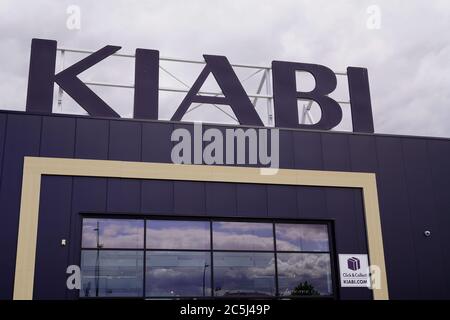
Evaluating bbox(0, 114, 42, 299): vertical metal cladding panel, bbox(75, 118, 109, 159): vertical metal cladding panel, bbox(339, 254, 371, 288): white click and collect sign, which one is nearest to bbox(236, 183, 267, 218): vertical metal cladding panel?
bbox(339, 254, 371, 288): white click and collect sign

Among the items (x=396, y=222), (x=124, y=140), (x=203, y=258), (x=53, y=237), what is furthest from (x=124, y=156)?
(x=396, y=222)

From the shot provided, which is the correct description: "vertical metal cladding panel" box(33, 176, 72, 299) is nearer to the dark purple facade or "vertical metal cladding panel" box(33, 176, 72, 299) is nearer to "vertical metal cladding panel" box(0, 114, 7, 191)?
the dark purple facade

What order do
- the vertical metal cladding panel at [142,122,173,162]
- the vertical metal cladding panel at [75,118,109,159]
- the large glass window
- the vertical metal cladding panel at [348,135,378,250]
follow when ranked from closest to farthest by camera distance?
the large glass window
the vertical metal cladding panel at [75,118,109,159]
the vertical metal cladding panel at [142,122,173,162]
the vertical metal cladding panel at [348,135,378,250]

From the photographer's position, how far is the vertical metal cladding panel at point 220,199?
17.5 m

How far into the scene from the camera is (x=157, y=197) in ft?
56.6

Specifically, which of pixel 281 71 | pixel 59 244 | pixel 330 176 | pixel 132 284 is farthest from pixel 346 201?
pixel 59 244

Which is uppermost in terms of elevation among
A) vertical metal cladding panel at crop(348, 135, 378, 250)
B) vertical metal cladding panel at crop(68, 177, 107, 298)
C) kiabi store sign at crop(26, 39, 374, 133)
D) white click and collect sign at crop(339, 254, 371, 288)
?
kiabi store sign at crop(26, 39, 374, 133)

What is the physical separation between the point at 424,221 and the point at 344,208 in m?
2.30

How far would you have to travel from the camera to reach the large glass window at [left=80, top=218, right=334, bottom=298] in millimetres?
16469

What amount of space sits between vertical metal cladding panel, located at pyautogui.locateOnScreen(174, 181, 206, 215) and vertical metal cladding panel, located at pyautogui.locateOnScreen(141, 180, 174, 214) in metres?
0.15

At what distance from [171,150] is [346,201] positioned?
4934 millimetres

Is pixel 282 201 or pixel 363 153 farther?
pixel 363 153

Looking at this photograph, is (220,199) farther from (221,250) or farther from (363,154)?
(363,154)

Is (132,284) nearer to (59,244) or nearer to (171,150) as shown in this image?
(59,244)
